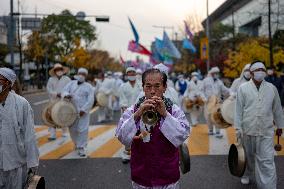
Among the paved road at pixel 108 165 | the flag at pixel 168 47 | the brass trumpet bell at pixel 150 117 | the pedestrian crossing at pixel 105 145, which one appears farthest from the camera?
the flag at pixel 168 47

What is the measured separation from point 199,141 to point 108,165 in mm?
3488

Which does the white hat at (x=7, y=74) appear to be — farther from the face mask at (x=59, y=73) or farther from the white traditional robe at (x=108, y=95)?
the white traditional robe at (x=108, y=95)

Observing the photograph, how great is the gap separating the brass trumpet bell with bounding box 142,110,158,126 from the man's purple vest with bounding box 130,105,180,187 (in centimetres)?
25

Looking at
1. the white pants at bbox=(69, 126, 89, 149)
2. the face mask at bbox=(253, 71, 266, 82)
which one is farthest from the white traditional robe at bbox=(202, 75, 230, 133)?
A: the face mask at bbox=(253, 71, 266, 82)

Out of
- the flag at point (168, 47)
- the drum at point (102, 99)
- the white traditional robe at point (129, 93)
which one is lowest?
the drum at point (102, 99)

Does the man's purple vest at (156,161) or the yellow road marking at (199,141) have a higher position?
the man's purple vest at (156,161)

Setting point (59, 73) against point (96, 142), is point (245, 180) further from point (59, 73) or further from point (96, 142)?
point (59, 73)

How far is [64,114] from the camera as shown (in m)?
9.95

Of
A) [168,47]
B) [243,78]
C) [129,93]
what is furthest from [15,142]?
[168,47]

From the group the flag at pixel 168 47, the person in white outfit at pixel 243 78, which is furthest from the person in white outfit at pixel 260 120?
the flag at pixel 168 47

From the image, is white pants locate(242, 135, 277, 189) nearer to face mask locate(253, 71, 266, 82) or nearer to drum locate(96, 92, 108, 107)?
face mask locate(253, 71, 266, 82)

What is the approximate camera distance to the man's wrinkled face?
3734 mm

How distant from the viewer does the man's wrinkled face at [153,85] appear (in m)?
3.73

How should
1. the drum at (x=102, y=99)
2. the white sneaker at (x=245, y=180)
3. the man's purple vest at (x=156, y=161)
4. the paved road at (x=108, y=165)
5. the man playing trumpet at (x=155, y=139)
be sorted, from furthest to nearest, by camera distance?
the drum at (x=102, y=99) → the paved road at (x=108, y=165) → the white sneaker at (x=245, y=180) → the man's purple vest at (x=156, y=161) → the man playing trumpet at (x=155, y=139)
